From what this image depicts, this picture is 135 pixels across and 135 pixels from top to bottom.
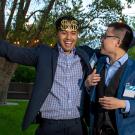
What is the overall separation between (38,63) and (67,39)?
32cm

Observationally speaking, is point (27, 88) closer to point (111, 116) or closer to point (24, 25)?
point (24, 25)

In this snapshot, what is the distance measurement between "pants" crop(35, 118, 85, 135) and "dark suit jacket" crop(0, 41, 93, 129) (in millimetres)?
147

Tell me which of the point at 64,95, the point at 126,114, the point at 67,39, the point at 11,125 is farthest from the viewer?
the point at 11,125

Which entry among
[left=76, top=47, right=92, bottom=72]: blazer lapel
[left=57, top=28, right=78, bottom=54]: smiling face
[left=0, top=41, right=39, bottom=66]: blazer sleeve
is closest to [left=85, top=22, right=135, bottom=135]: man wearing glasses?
[left=76, top=47, right=92, bottom=72]: blazer lapel

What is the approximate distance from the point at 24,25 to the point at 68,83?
10948mm

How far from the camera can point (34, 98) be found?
451cm

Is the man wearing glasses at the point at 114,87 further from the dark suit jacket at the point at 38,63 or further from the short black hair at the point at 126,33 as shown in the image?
the dark suit jacket at the point at 38,63

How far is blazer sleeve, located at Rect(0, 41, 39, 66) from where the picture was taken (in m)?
4.59

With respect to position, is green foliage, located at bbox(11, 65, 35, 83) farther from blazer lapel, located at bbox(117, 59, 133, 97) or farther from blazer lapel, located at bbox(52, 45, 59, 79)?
blazer lapel, located at bbox(117, 59, 133, 97)

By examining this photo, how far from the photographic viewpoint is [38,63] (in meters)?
4.62

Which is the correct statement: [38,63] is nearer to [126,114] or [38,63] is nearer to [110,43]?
[110,43]

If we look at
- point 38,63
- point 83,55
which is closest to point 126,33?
point 83,55

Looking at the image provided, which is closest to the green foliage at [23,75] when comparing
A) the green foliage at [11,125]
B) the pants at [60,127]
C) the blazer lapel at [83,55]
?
the green foliage at [11,125]

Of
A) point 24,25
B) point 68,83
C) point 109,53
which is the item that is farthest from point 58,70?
point 24,25
